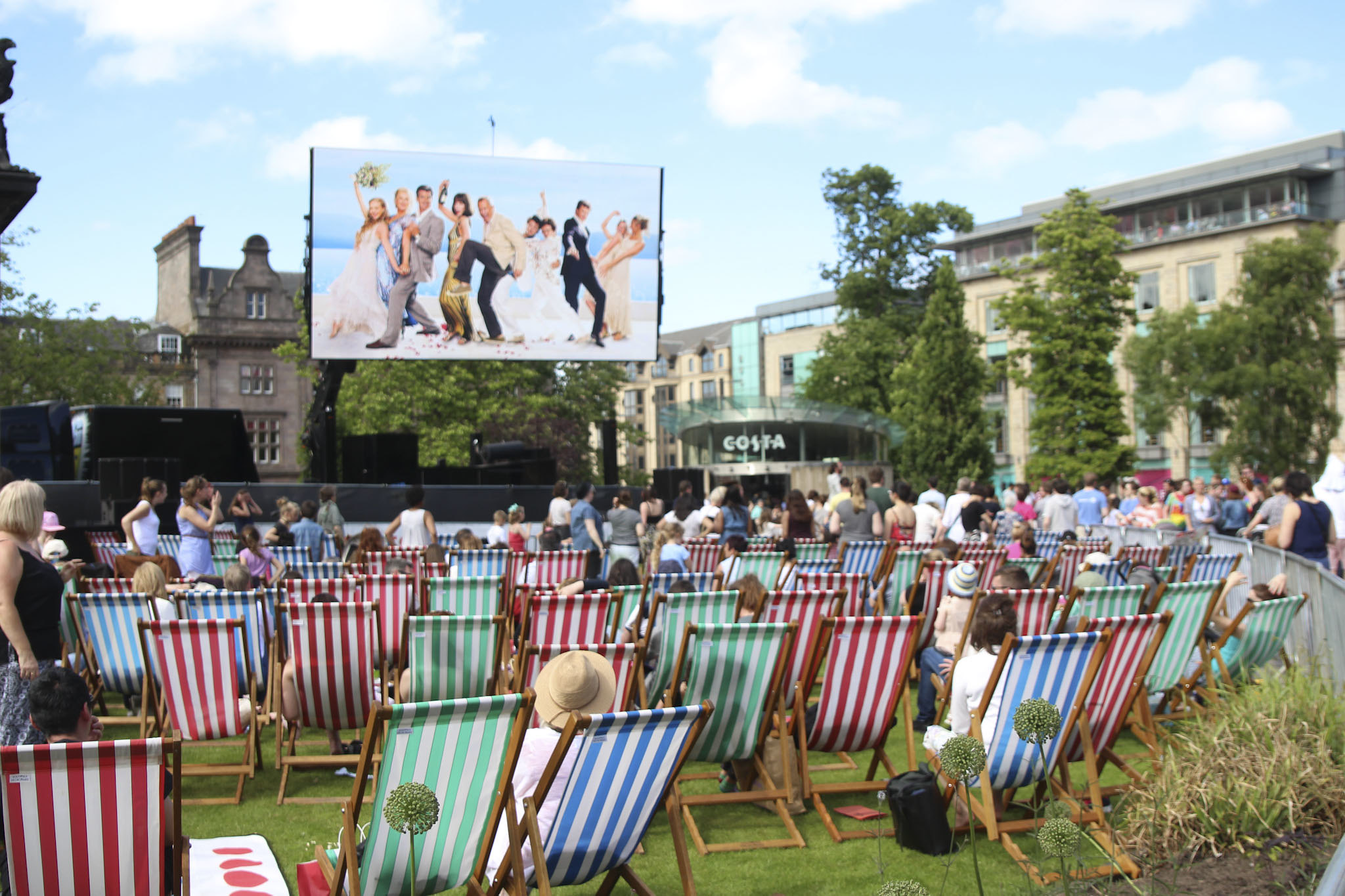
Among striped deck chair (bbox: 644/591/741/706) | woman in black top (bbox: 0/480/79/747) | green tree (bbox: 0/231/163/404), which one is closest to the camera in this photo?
woman in black top (bbox: 0/480/79/747)

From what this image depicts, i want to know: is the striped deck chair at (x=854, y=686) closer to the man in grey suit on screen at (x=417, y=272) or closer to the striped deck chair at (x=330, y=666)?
the striped deck chair at (x=330, y=666)

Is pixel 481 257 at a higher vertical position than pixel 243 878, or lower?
higher

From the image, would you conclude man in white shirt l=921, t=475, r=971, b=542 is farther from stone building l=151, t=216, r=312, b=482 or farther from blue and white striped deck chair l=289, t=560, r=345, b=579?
stone building l=151, t=216, r=312, b=482

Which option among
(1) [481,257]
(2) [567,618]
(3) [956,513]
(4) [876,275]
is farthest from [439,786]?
(4) [876,275]

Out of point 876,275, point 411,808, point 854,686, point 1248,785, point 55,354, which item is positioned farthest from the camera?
point 876,275

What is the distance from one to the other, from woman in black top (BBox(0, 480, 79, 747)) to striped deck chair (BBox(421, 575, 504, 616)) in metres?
2.32

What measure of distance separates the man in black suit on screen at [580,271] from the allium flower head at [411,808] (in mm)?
18804

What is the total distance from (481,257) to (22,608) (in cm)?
1627

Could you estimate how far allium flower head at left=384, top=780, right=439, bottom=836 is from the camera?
216 cm

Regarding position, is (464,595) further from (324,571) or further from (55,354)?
(55,354)

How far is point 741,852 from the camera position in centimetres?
450

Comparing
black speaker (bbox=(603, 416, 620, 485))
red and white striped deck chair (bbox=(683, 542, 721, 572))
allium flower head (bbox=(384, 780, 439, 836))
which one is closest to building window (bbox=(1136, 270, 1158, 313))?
black speaker (bbox=(603, 416, 620, 485))

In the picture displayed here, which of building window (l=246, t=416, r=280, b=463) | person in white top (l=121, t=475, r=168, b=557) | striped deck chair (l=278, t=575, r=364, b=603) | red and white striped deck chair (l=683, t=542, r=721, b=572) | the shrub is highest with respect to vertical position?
building window (l=246, t=416, r=280, b=463)

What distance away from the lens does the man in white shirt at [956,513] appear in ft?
41.6
